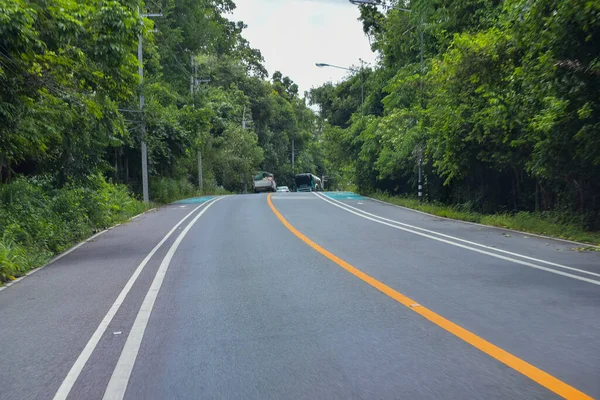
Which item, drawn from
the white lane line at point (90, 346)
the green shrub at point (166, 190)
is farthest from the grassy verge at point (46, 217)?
the green shrub at point (166, 190)

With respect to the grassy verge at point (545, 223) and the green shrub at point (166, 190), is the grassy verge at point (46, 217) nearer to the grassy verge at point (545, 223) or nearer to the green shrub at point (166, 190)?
the green shrub at point (166, 190)

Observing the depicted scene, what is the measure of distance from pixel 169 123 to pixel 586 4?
25.0 meters

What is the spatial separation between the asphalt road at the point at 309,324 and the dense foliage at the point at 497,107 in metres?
3.58

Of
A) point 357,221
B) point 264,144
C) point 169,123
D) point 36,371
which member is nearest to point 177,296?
point 36,371

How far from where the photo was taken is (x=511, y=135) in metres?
18.8

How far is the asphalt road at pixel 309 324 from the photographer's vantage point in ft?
16.0

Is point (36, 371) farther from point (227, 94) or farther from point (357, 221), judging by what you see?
point (227, 94)

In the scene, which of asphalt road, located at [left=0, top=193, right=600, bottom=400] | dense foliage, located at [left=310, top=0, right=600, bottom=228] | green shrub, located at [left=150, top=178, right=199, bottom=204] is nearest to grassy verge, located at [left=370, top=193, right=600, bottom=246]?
dense foliage, located at [left=310, top=0, right=600, bottom=228]

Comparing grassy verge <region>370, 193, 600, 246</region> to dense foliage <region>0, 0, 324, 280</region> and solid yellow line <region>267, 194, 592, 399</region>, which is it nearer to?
solid yellow line <region>267, 194, 592, 399</region>

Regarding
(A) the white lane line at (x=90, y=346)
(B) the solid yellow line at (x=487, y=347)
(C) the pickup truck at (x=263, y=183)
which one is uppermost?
(B) the solid yellow line at (x=487, y=347)

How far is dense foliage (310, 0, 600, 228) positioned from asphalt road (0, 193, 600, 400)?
3581 millimetres

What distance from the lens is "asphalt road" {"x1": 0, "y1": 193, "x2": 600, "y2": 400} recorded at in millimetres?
4887

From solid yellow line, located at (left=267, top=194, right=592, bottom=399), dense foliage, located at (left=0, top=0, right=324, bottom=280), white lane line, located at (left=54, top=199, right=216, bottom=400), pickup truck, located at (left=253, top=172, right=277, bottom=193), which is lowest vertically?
pickup truck, located at (left=253, top=172, right=277, bottom=193)

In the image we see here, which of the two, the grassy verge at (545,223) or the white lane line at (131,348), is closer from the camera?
the white lane line at (131,348)
